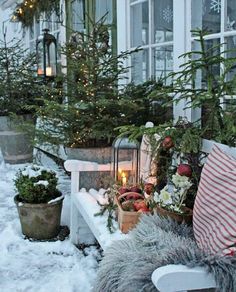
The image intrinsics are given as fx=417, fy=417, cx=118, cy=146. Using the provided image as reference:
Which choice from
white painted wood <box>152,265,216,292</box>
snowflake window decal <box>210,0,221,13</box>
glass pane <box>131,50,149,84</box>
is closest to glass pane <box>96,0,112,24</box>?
glass pane <box>131,50,149,84</box>

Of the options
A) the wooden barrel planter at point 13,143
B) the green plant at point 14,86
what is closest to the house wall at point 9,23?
the green plant at point 14,86

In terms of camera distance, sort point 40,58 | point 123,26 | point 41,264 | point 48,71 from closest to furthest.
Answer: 1. point 41,264
2. point 123,26
3. point 48,71
4. point 40,58

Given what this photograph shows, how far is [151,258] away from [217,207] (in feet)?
1.06

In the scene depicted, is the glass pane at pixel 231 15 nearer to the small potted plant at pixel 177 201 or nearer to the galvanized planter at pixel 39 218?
the small potted plant at pixel 177 201

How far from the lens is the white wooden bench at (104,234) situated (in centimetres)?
132

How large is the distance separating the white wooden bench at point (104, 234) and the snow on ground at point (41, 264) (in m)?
0.17

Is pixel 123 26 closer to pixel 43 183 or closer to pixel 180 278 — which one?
pixel 43 183

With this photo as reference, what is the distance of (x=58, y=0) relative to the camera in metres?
5.47

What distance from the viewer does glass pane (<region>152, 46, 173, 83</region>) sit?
3.19 m

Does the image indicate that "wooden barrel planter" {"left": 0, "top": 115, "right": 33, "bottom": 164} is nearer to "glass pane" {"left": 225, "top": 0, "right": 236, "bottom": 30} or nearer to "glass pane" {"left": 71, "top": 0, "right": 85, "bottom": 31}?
"glass pane" {"left": 71, "top": 0, "right": 85, "bottom": 31}

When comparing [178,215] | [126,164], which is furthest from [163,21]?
[178,215]

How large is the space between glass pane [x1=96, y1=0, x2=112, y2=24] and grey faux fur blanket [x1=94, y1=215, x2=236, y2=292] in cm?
293

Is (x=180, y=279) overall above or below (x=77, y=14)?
below

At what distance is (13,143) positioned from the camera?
16.8ft
